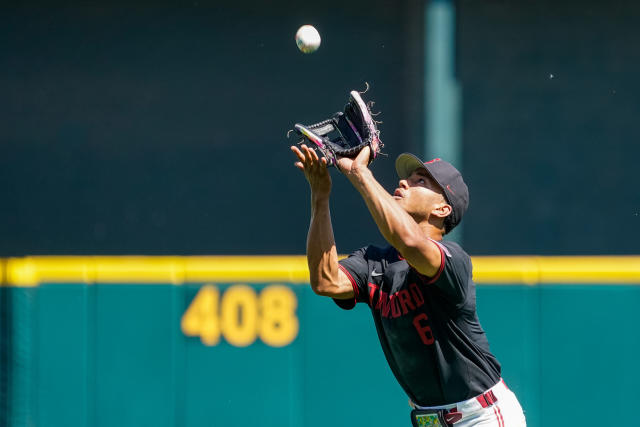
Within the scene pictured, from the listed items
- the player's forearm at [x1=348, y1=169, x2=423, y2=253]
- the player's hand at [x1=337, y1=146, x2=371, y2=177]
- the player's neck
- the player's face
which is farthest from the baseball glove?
the player's neck

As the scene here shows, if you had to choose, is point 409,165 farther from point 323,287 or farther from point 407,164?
point 323,287

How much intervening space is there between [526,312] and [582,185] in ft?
7.27

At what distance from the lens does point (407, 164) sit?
11.1 feet

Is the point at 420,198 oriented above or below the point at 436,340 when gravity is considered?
above

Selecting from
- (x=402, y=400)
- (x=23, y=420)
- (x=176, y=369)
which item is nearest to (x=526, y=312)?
(x=402, y=400)

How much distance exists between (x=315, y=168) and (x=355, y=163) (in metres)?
0.17

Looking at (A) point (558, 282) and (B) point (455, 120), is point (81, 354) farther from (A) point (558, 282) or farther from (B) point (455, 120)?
(B) point (455, 120)

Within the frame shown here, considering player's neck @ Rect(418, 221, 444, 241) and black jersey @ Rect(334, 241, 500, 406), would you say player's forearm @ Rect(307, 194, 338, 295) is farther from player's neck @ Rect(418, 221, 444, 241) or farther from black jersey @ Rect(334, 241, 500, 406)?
player's neck @ Rect(418, 221, 444, 241)

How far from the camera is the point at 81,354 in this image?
15.3 feet

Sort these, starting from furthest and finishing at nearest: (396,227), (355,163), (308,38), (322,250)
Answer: (308,38) < (322,250) < (355,163) < (396,227)

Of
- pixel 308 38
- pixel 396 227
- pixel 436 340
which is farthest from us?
pixel 308 38

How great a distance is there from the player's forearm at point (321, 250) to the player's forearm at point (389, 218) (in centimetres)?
33

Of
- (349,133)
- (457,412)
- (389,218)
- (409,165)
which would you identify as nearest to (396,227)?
(389,218)

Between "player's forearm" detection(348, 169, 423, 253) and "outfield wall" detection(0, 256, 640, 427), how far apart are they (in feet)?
5.76
